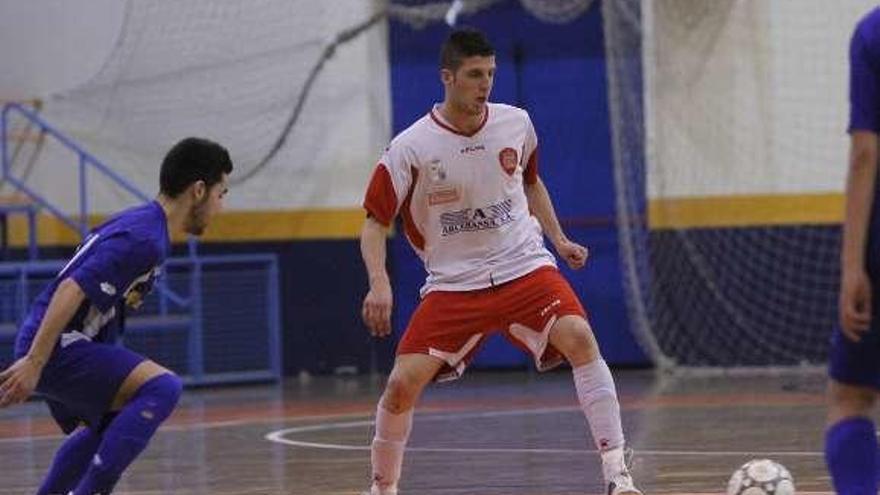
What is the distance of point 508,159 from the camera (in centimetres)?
1023

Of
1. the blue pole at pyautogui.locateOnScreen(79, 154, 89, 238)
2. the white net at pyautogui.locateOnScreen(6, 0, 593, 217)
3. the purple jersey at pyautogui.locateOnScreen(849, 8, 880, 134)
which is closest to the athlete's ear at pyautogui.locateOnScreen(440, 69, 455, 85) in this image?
the purple jersey at pyautogui.locateOnScreen(849, 8, 880, 134)

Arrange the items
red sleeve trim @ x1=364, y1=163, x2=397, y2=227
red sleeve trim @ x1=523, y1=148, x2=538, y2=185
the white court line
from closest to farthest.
→ 1. red sleeve trim @ x1=364, y1=163, x2=397, y2=227
2. red sleeve trim @ x1=523, y1=148, x2=538, y2=185
3. the white court line

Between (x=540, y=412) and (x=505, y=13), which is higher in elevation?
(x=505, y=13)

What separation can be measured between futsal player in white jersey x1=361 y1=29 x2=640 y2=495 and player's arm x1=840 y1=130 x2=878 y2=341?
305 cm

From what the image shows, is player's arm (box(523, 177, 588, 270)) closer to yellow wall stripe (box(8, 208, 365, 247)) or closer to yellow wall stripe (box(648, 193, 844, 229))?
yellow wall stripe (box(648, 193, 844, 229))

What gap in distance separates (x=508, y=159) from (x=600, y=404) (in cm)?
126

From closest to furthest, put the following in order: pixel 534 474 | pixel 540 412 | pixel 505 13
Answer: pixel 534 474 → pixel 540 412 → pixel 505 13

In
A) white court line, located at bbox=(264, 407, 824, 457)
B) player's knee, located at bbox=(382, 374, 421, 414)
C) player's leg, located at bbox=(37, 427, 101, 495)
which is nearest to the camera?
player's leg, located at bbox=(37, 427, 101, 495)

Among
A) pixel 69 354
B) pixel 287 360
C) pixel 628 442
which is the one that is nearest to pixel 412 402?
pixel 69 354

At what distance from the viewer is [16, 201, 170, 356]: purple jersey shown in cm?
873

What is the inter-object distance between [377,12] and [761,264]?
4.41 metres

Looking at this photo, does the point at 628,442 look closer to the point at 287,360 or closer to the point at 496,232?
the point at 496,232

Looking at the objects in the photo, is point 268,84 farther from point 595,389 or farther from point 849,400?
point 849,400

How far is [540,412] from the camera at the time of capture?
16.4 meters
